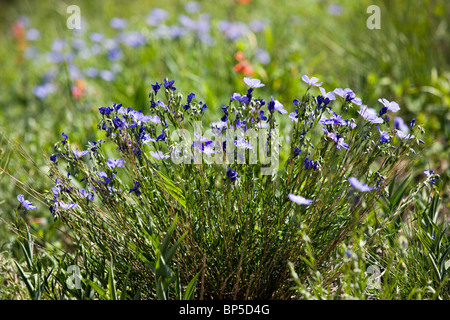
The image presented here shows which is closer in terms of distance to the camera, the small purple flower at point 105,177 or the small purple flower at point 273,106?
the small purple flower at point 273,106

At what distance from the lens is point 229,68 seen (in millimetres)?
3164

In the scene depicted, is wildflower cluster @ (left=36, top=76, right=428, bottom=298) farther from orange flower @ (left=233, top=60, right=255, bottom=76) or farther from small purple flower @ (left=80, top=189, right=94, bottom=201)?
orange flower @ (left=233, top=60, right=255, bottom=76)

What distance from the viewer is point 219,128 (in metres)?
1.55

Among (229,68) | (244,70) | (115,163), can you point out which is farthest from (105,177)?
(229,68)

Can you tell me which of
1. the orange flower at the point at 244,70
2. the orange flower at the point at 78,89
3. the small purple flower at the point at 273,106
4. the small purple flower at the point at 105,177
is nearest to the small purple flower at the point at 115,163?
the small purple flower at the point at 105,177

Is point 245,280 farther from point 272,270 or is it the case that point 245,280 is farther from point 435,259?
point 435,259

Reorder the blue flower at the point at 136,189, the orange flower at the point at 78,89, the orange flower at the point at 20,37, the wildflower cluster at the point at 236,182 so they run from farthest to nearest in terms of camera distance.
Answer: the orange flower at the point at 20,37 < the orange flower at the point at 78,89 < the blue flower at the point at 136,189 < the wildflower cluster at the point at 236,182

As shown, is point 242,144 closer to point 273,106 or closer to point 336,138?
point 273,106

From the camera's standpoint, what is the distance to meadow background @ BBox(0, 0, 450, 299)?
105 inches

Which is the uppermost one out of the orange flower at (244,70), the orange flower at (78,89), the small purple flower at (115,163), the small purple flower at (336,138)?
the small purple flower at (336,138)

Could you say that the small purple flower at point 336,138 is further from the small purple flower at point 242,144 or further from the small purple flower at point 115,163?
the small purple flower at point 115,163

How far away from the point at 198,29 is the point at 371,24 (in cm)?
134

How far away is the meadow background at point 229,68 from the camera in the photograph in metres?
2.67

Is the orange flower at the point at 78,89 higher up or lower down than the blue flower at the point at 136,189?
lower down
